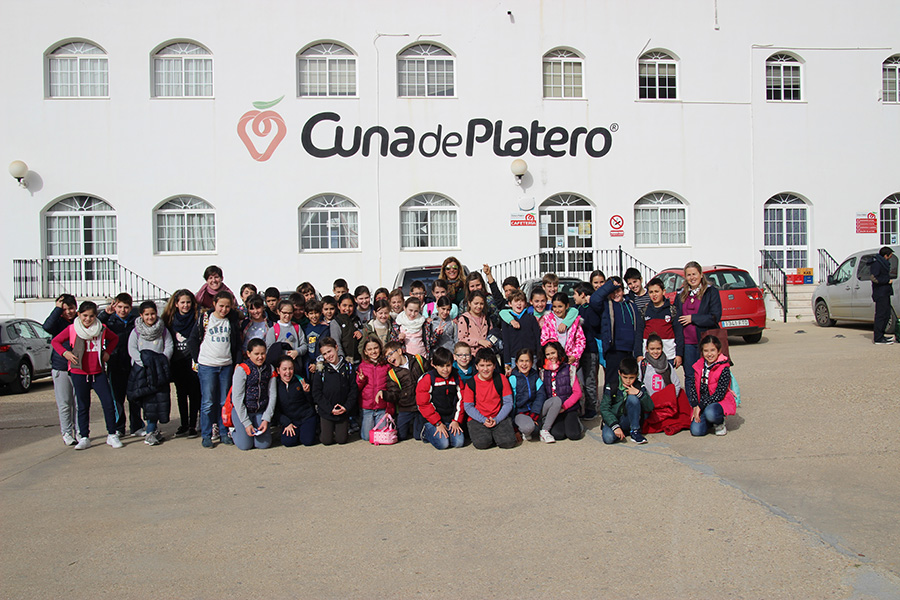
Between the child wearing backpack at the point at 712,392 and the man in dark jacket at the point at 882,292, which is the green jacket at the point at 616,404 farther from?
the man in dark jacket at the point at 882,292

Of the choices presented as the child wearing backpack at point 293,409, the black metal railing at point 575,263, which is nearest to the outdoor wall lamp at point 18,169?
the black metal railing at point 575,263

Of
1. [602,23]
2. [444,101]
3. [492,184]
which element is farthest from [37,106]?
[602,23]

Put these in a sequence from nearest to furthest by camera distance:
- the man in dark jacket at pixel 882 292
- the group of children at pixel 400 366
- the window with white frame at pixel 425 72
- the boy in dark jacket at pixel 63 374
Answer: the group of children at pixel 400 366 < the boy in dark jacket at pixel 63 374 < the man in dark jacket at pixel 882 292 < the window with white frame at pixel 425 72

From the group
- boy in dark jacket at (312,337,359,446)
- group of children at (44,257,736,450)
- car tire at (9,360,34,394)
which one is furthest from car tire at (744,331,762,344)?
car tire at (9,360,34,394)

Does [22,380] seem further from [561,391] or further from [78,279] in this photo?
[561,391]

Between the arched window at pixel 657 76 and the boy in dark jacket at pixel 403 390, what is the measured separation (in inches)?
616

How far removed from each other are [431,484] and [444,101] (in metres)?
15.8

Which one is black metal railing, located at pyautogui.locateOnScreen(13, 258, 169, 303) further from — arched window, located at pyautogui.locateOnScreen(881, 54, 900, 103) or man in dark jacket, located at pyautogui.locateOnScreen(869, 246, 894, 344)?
arched window, located at pyautogui.locateOnScreen(881, 54, 900, 103)

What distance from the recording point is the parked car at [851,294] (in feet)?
51.1

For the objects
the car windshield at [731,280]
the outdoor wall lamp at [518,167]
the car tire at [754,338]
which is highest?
the outdoor wall lamp at [518,167]

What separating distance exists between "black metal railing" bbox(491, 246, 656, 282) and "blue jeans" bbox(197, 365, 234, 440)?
13103mm

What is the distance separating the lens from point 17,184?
64.3ft

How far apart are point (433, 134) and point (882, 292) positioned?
11.6m

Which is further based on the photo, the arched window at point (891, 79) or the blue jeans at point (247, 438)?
the arched window at point (891, 79)
